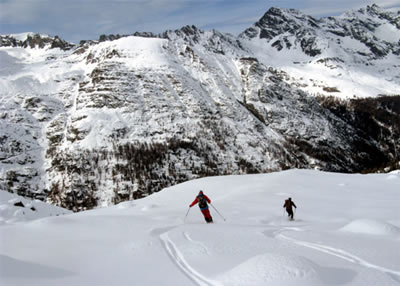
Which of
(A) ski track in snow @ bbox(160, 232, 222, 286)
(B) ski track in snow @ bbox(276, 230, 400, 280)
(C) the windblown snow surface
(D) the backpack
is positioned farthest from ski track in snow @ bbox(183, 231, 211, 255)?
(D) the backpack

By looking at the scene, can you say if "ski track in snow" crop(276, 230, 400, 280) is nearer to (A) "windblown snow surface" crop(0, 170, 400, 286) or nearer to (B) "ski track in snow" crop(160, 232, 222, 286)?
(A) "windblown snow surface" crop(0, 170, 400, 286)

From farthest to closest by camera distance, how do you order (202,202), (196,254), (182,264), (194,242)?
1. (202,202)
2. (194,242)
3. (196,254)
4. (182,264)

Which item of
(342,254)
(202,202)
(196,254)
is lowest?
(202,202)

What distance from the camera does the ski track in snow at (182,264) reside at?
734 centimetres

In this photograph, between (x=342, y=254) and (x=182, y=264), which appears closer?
(x=182, y=264)

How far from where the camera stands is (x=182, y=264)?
8664mm

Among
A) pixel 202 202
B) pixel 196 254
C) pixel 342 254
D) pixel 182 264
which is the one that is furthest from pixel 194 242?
pixel 202 202

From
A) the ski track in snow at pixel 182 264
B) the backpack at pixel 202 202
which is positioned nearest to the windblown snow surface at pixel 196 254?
the ski track in snow at pixel 182 264

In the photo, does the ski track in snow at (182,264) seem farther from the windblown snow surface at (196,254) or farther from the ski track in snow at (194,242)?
the ski track in snow at (194,242)

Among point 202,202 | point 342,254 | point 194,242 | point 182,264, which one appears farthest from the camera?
point 202,202

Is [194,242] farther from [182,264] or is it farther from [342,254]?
[342,254]

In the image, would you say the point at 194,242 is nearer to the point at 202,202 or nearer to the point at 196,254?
the point at 196,254

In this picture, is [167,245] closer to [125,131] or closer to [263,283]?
[263,283]

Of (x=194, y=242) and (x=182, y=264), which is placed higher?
(x=182, y=264)
